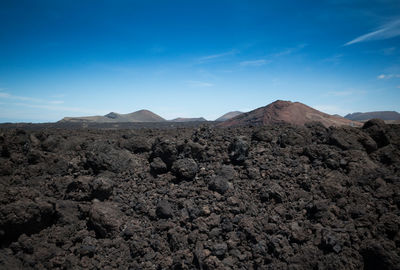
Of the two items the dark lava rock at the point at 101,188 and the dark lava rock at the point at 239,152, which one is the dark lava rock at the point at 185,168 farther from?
the dark lava rock at the point at 101,188

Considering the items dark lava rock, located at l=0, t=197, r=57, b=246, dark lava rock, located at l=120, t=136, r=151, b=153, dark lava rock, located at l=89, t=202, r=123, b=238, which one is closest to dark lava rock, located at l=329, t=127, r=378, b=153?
dark lava rock, located at l=120, t=136, r=151, b=153

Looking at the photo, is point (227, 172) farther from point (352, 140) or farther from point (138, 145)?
point (352, 140)

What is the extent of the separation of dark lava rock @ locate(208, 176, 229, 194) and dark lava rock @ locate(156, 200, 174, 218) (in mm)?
1098

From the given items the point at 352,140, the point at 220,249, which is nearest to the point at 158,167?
the point at 220,249

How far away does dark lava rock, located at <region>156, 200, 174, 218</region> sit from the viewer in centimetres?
482

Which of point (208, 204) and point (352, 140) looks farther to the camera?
point (352, 140)

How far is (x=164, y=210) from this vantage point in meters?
4.84

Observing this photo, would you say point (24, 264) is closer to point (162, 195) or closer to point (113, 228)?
point (113, 228)

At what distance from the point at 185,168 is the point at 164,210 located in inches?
49.5

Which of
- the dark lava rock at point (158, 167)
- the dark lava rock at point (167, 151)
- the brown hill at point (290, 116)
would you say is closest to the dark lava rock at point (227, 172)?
the dark lava rock at point (167, 151)

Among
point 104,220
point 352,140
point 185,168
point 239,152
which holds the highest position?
point 352,140

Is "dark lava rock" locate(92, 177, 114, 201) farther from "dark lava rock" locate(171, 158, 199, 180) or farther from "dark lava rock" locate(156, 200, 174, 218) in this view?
"dark lava rock" locate(171, 158, 199, 180)

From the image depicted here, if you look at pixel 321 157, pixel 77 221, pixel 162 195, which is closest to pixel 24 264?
pixel 77 221

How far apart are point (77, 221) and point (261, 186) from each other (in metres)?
4.21
